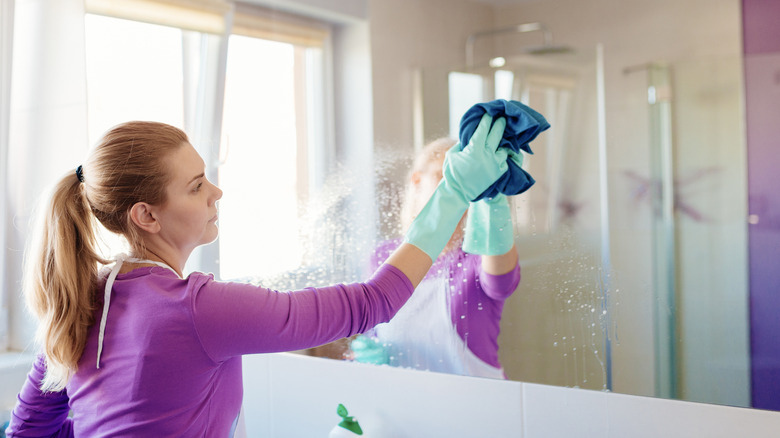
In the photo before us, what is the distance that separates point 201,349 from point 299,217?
47 cm

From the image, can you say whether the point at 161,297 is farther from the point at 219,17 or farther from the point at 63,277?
the point at 219,17

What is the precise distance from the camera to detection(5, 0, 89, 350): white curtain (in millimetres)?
1483

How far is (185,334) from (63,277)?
0.22m

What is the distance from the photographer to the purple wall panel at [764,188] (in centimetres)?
→ 86

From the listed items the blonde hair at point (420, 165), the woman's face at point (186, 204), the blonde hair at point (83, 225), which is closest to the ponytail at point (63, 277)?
the blonde hair at point (83, 225)

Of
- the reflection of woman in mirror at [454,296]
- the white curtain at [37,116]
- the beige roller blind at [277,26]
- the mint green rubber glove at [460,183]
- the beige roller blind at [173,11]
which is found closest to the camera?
the mint green rubber glove at [460,183]

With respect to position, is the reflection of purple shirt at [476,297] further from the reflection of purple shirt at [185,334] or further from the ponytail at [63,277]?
the ponytail at [63,277]

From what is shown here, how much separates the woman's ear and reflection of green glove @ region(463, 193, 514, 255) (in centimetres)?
49

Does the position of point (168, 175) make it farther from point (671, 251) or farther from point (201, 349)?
point (671, 251)

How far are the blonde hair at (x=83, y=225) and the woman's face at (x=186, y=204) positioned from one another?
0.5 inches

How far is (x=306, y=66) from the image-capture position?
123cm

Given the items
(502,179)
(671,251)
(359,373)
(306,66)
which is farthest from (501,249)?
(306,66)

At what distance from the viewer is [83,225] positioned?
942mm

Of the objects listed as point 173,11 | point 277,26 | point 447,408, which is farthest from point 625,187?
point 173,11
